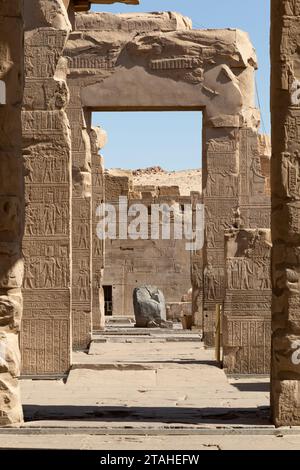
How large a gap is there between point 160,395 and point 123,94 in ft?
22.8

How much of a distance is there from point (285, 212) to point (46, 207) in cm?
468

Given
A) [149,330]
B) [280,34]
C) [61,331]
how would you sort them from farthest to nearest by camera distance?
[149,330] < [61,331] < [280,34]

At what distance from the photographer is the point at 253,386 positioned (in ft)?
38.3

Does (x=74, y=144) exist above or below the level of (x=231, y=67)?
below

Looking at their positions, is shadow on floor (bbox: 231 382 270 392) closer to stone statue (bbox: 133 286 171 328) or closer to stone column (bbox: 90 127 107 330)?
stone column (bbox: 90 127 107 330)

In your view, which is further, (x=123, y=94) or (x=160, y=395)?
(x=123, y=94)

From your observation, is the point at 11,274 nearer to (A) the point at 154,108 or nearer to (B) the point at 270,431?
(B) the point at 270,431

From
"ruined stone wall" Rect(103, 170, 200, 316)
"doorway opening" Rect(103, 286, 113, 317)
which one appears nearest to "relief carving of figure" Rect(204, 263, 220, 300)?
"ruined stone wall" Rect(103, 170, 200, 316)

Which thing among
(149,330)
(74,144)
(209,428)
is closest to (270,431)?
(209,428)

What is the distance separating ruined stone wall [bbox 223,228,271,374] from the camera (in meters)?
12.9

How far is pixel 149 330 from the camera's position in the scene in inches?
820

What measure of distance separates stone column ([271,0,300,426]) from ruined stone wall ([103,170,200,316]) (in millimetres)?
20065

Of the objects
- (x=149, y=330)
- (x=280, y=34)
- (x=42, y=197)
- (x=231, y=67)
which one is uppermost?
(x=231, y=67)

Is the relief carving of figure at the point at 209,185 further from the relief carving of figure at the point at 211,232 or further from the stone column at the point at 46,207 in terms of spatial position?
the stone column at the point at 46,207
